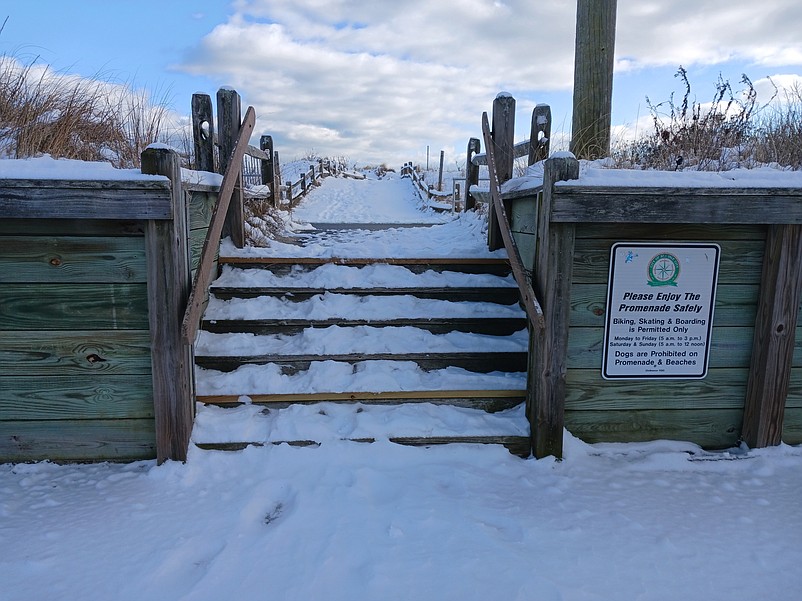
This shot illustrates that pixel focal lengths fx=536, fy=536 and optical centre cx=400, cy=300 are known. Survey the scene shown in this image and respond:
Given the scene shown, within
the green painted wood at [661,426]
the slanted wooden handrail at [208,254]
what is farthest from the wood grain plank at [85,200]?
the green painted wood at [661,426]

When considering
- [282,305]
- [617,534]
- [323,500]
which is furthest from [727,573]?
[282,305]

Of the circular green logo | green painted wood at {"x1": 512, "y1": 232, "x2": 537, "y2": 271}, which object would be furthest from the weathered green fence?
the circular green logo

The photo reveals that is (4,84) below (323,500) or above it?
above

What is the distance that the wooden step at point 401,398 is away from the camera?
354 cm

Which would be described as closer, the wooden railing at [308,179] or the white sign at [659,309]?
the white sign at [659,309]

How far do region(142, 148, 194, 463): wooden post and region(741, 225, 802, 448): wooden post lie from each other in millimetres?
3632

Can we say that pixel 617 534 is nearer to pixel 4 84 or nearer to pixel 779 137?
pixel 779 137

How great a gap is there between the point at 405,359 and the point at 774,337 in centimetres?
241

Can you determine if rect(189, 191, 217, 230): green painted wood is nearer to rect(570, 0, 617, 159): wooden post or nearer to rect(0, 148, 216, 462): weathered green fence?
rect(0, 148, 216, 462): weathered green fence

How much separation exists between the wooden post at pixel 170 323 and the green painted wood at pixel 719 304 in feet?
8.01

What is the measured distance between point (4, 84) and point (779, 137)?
7892 mm

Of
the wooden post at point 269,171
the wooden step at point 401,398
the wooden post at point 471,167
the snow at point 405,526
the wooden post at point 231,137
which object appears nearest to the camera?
the snow at point 405,526

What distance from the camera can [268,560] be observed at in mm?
2377

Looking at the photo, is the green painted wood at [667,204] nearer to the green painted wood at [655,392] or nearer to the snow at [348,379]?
the green painted wood at [655,392]
